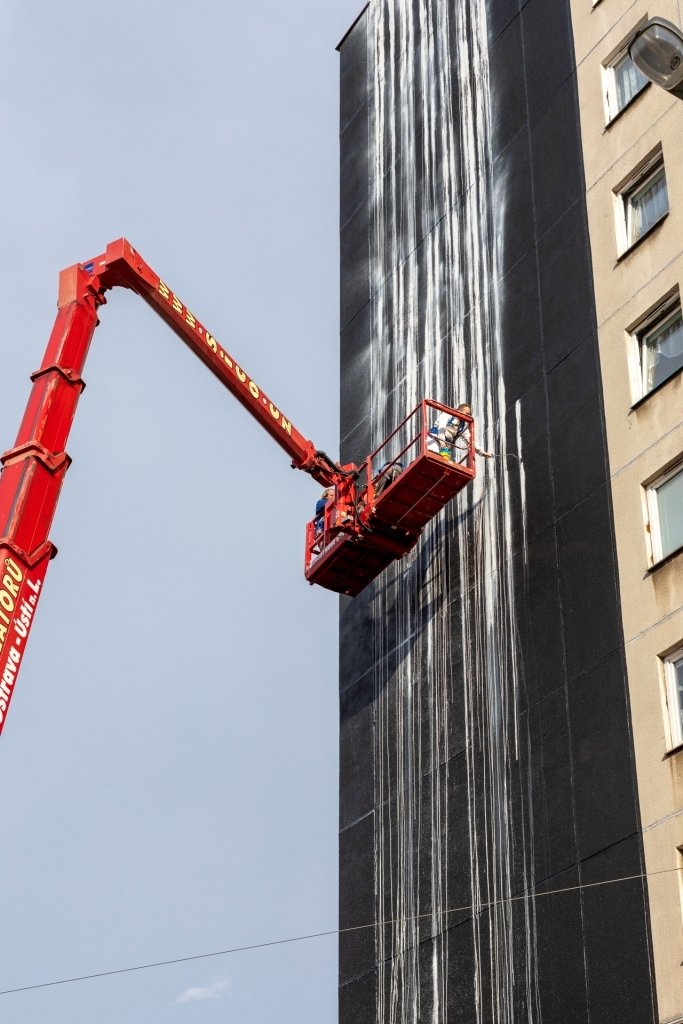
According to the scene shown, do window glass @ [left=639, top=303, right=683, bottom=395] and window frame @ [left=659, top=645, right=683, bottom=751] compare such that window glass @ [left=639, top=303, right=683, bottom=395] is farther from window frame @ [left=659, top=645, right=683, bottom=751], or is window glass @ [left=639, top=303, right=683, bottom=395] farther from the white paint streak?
window frame @ [left=659, top=645, right=683, bottom=751]

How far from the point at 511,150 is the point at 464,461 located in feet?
26.7

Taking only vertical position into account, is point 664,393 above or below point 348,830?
above

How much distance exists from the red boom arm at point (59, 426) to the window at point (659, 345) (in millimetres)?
8932

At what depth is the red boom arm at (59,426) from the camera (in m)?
24.3

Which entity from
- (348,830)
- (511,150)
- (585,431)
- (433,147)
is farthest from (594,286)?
(348,830)

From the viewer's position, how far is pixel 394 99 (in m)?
45.5

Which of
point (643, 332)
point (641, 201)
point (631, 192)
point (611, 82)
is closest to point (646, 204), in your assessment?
point (641, 201)

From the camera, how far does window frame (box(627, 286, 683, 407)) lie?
30.3 meters

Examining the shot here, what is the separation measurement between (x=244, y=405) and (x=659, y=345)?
37.5 ft

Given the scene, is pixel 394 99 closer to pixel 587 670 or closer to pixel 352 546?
pixel 352 546

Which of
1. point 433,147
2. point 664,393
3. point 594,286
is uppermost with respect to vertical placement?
point 433,147

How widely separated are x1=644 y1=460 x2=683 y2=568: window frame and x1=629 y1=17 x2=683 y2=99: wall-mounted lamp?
48.6ft

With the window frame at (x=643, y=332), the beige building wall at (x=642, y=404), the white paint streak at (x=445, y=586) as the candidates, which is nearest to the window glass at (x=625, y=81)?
the beige building wall at (x=642, y=404)

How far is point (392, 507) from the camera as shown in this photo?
115 feet
